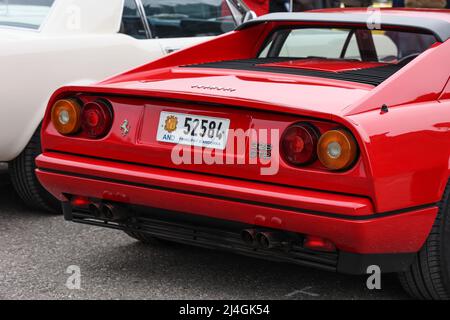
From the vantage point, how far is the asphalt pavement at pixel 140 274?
12.6 ft

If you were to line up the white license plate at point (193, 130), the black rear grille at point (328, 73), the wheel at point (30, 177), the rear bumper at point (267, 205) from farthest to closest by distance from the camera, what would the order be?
1. the wheel at point (30, 177)
2. the black rear grille at point (328, 73)
3. the white license plate at point (193, 130)
4. the rear bumper at point (267, 205)

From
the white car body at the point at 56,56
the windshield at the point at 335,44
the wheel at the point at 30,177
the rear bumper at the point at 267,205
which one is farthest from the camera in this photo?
the windshield at the point at 335,44

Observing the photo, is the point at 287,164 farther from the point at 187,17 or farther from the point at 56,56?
the point at 187,17

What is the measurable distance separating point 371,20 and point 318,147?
1.17 m

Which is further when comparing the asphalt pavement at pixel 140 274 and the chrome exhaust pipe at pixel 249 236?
the asphalt pavement at pixel 140 274

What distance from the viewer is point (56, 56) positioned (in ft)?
16.8

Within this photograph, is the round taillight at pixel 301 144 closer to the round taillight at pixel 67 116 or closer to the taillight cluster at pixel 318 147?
the taillight cluster at pixel 318 147

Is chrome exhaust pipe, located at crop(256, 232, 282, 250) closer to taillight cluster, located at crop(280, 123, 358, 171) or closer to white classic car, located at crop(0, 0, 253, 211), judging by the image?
taillight cluster, located at crop(280, 123, 358, 171)

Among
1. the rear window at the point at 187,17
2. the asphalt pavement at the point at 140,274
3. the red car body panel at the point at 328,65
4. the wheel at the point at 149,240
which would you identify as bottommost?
the asphalt pavement at the point at 140,274

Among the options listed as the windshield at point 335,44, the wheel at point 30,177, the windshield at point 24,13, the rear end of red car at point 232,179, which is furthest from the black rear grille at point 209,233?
the windshield at point 24,13

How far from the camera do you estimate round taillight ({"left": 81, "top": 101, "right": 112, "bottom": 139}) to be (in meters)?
3.79

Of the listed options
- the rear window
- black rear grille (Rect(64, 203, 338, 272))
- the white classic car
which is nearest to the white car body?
the white classic car

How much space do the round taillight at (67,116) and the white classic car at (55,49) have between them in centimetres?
103

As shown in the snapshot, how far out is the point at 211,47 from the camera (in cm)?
464
